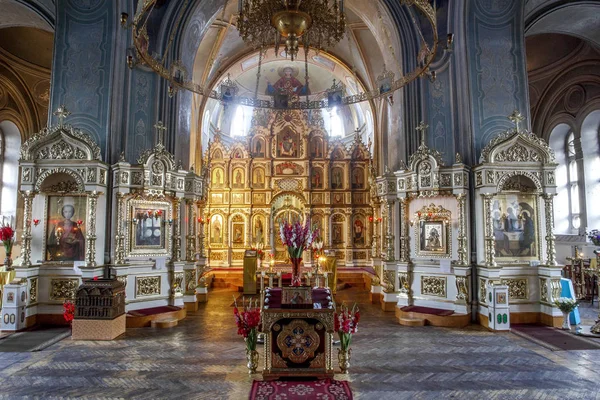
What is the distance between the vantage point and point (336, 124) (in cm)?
2367

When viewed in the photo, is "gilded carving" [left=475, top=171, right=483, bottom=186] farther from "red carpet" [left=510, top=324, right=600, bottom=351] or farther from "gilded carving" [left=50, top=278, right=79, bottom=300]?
"gilded carving" [left=50, top=278, right=79, bottom=300]

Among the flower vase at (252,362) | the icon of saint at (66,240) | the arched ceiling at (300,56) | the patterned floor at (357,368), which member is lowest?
the patterned floor at (357,368)

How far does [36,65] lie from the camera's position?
48.9 feet

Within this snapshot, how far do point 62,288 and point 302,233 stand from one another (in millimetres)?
6416

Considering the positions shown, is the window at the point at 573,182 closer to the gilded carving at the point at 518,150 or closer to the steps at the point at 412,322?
the gilded carving at the point at 518,150

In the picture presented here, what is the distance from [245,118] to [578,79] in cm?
1677

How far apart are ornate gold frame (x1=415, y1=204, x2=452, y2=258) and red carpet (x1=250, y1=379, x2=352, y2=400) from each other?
5.41 metres

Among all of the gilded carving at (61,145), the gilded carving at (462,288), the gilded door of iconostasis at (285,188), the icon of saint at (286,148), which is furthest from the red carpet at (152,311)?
the icon of saint at (286,148)

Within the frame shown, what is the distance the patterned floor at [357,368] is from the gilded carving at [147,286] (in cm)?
140

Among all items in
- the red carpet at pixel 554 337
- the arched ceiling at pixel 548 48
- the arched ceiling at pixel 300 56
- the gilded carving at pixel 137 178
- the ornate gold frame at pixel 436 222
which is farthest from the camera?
the arched ceiling at pixel 300 56

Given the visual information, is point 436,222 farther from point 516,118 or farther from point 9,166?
point 9,166

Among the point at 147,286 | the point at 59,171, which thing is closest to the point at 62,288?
the point at 147,286

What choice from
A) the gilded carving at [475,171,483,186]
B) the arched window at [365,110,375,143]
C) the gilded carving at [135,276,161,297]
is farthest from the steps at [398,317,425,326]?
the arched window at [365,110,375,143]

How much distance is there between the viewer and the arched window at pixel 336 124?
76.7ft
